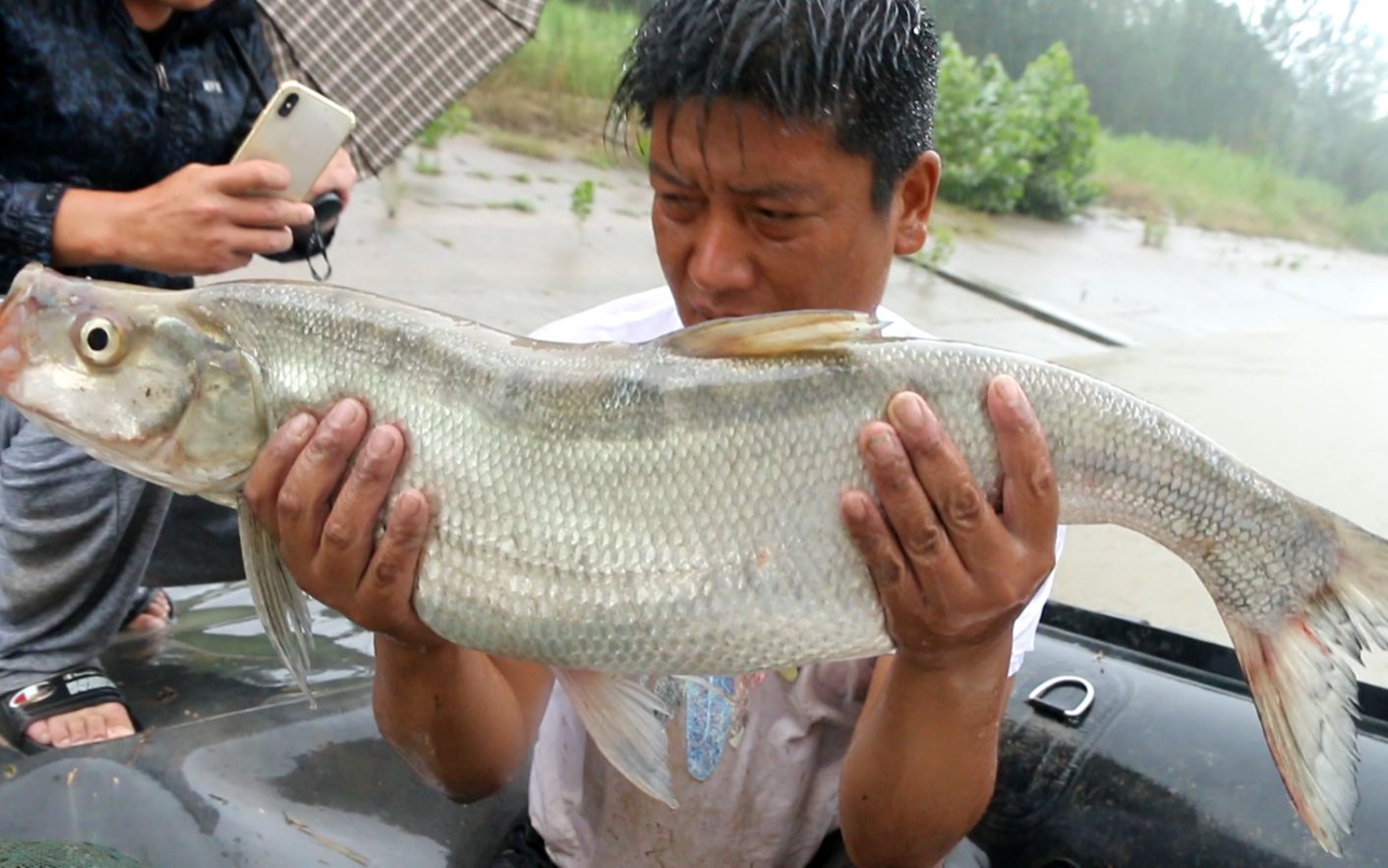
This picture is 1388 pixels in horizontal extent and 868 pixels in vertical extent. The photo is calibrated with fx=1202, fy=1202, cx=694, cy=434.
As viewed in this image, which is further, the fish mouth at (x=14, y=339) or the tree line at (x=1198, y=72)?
the tree line at (x=1198, y=72)

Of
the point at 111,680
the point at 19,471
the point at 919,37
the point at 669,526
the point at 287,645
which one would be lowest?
the point at 111,680

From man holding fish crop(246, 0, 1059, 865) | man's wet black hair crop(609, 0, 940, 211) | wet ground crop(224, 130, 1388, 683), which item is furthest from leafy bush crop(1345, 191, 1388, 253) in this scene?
man holding fish crop(246, 0, 1059, 865)

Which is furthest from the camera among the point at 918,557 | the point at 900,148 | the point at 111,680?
the point at 111,680

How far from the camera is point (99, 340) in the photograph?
1.50 m

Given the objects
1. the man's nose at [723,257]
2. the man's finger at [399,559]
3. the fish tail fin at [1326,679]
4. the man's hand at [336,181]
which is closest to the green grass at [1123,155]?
the man's hand at [336,181]

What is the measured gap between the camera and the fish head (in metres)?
1.49

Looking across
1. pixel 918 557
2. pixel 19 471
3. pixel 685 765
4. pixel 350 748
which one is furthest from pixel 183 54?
pixel 918 557

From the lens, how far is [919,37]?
1.87m

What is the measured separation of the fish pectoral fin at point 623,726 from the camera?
1543 mm

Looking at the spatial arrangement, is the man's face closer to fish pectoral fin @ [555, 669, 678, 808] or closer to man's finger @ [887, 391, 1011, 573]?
man's finger @ [887, 391, 1011, 573]

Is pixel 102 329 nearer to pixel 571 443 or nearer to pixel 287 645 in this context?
pixel 287 645

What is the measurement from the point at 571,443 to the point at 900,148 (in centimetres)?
71

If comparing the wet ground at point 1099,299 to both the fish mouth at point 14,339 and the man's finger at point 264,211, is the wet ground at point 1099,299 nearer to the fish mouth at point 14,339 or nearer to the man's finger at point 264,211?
the man's finger at point 264,211

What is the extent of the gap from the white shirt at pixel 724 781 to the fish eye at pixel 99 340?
70 centimetres
